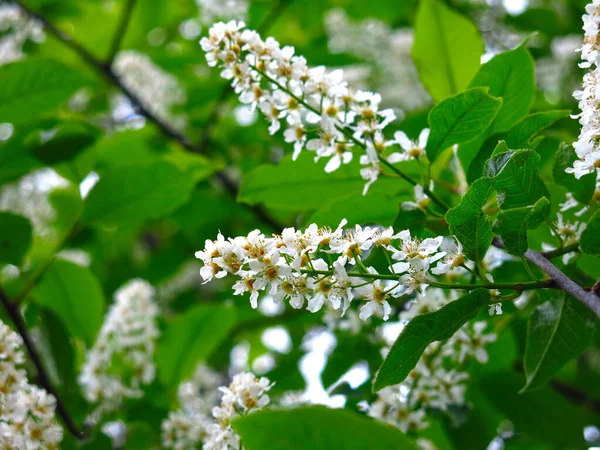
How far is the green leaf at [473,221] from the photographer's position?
1340 millimetres

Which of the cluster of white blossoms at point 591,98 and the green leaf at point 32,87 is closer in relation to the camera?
the cluster of white blossoms at point 591,98

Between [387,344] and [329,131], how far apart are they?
3.31 feet

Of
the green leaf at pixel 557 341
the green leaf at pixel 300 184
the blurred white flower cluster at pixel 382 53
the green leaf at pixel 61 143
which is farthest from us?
the blurred white flower cluster at pixel 382 53

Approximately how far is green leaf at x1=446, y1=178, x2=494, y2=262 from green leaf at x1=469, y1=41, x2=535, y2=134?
59 cm

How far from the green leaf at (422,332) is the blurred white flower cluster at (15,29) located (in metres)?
3.38

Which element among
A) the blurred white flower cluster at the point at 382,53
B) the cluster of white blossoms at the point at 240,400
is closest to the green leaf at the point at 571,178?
the cluster of white blossoms at the point at 240,400

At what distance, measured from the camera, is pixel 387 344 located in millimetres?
2465

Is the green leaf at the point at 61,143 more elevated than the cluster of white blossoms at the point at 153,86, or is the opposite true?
the green leaf at the point at 61,143

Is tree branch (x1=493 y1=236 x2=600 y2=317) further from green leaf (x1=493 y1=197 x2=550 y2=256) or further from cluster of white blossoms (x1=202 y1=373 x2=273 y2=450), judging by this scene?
cluster of white blossoms (x1=202 y1=373 x2=273 y2=450)

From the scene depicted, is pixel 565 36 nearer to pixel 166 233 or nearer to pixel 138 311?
pixel 166 233

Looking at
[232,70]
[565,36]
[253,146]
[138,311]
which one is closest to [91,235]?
[138,311]

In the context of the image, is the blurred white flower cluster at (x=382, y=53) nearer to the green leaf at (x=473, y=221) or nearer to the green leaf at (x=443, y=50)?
the green leaf at (x=443, y=50)

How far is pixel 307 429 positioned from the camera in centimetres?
107

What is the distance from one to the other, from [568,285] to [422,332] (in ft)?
0.92
